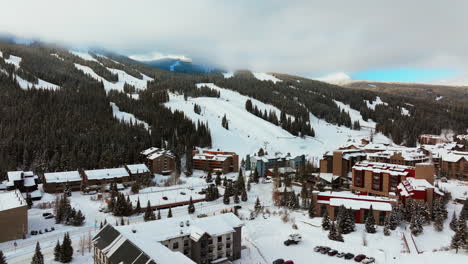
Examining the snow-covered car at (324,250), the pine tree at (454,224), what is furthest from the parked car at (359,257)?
the pine tree at (454,224)

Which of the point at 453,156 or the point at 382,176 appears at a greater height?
the point at 453,156

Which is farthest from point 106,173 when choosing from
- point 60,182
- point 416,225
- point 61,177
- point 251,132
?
point 251,132

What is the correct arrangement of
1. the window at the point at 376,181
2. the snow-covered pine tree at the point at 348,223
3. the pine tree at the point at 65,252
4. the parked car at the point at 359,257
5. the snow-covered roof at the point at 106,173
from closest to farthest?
the pine tree at the point at 65,252
the parked car at the point at 359,257
the snow-covered pine tree at the point at 348,223
the window at the point at 376,181
the snow-covered roof at the point at 106,173

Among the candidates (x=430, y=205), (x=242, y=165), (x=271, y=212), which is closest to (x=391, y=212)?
(x=430, y=205)

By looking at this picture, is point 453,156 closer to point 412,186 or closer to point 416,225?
point 412,186

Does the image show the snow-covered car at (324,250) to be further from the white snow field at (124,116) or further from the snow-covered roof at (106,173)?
the white snow field at (124,116)

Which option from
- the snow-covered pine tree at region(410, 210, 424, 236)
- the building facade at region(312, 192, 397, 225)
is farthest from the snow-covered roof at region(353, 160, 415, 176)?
the snow-covered pine tree at region(410, 210, 424, 236)

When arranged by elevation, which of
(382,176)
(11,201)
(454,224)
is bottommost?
(454,224)
